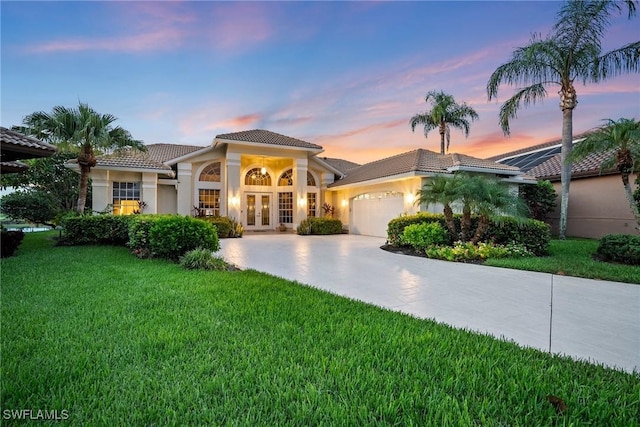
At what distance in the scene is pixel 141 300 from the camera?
4.91 m

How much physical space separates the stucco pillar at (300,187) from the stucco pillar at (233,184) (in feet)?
12.1

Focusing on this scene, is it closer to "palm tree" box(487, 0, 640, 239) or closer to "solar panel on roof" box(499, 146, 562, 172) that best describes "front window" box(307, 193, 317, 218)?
"palm tree" box(487, 0, 640, 239)

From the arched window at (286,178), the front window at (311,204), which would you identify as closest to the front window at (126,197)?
the arched window at (286,178)

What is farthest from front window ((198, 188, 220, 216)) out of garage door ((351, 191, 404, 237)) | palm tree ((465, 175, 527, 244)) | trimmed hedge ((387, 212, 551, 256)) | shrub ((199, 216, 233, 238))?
palm tree ((465, 175, 527, 244))

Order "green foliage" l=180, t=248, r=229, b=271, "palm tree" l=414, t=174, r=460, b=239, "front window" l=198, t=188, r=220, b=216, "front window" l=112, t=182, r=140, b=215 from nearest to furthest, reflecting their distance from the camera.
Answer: "green foliage" l=180, t=248, r=229, b=271, "palm tree" l=414, t=174, r=460, b=239, "front window" l=112, t=182, r=140, b=215, "front window" l=198, t=188, r=220, b=216

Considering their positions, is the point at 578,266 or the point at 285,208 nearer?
the point at 578,266

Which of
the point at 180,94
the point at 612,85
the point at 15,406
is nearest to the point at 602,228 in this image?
the point at 612,85

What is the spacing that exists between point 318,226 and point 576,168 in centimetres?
1460

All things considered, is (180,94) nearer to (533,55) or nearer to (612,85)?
(533,55)

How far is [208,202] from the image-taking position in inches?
798

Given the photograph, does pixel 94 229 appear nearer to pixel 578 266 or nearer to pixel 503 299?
pixel 503 299

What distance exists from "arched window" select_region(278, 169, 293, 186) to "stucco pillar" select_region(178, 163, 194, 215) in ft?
19.9

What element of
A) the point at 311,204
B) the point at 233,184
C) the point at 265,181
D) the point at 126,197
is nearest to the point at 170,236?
the point at 233,184

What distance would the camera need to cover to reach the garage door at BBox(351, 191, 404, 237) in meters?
17.3
